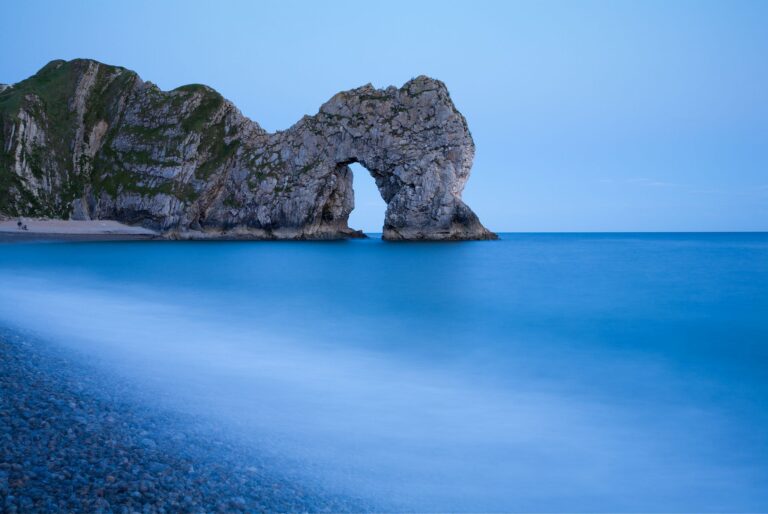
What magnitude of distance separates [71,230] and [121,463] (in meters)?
73.8

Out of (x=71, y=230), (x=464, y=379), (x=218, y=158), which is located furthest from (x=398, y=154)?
(x=464, y=379)

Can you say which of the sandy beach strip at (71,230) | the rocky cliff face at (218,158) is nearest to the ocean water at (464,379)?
the rocky cliff face at (218,158)

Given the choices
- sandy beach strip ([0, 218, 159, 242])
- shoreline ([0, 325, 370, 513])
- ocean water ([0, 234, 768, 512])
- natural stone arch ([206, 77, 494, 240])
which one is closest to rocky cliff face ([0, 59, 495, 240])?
natural stone arch ([206, 77, 494, 240])

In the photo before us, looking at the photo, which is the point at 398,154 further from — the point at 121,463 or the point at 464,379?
the point at 121,463

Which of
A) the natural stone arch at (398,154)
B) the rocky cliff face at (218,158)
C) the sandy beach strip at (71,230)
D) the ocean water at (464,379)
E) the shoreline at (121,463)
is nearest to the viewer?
the shoreline at (121,463)

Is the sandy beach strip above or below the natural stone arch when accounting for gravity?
below

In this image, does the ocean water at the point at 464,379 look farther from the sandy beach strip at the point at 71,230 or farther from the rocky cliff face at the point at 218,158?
the sandy beach strip at the point at 71,230

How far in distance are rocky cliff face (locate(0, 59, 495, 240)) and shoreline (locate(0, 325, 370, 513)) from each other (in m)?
55.3

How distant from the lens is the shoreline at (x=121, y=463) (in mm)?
4508

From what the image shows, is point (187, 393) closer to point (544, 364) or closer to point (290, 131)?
point (544, 364)

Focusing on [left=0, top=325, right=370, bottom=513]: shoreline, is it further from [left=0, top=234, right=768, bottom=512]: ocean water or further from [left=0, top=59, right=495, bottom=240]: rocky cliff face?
[left=0, top=59, right=495, bottom=240]: rocky cliff face

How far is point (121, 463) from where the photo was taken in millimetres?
5207

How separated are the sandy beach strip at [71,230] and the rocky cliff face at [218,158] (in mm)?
1726

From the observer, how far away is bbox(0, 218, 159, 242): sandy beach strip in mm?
63091
